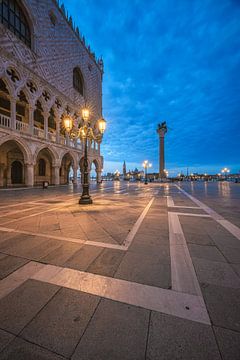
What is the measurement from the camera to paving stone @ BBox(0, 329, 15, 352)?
1347 mm

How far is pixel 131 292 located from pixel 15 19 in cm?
2710

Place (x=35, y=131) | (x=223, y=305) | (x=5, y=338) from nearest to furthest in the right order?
(x=5, y=338)
(x=223, y=305)
(x=35, y=131)

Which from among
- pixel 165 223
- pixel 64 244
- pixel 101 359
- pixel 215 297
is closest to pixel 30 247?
pixel 64 244

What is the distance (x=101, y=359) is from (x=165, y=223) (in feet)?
13.2

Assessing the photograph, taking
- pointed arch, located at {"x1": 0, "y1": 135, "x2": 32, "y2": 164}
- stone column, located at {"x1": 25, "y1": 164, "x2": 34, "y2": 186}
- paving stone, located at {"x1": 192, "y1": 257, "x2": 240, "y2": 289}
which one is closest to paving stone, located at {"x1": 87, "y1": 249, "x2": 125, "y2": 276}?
paving stone, located at {"x1": 192, "y1": 257, "x2": 240, "y2": 289}

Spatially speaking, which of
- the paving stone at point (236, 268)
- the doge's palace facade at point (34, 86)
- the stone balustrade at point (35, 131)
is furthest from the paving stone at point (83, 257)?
the stone balustrade at point (35, 131)

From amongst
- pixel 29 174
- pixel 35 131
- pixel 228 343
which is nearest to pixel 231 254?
pixel 228 343

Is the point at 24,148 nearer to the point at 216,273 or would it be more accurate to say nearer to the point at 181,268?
the point at 181,268

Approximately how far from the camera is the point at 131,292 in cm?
202

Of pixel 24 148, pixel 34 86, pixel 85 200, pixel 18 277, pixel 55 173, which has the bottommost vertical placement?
pixel 18 277

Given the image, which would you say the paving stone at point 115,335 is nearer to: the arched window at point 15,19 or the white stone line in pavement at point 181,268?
the white stone line in pavement at point 181,268

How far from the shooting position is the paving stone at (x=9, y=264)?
246cm

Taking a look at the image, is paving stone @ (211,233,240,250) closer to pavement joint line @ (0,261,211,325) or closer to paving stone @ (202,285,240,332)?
paving stone @ (202,285,240,332)

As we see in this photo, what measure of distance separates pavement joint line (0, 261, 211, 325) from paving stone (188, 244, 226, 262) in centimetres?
118
